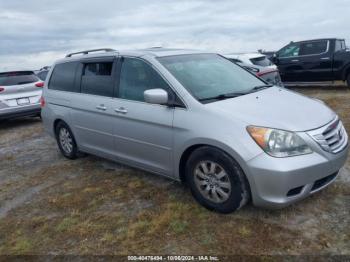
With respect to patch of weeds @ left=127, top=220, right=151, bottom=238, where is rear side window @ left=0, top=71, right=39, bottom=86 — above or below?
above

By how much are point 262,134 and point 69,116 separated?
11.1 ft

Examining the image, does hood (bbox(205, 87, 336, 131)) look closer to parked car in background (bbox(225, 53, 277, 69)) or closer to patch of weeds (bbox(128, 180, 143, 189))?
patch of weeds (bbox(128, 180, 143, 189))

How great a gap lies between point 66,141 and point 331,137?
13.8ft

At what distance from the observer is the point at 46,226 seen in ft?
12.7

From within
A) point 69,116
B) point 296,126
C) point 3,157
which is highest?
point 296,126

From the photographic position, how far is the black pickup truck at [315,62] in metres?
11.0

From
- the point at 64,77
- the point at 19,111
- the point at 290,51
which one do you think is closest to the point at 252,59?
the point at 290,51

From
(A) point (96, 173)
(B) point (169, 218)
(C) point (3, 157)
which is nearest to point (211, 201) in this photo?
(B) point (169, 218)

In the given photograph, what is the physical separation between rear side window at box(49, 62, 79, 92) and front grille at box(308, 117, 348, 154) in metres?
3.65

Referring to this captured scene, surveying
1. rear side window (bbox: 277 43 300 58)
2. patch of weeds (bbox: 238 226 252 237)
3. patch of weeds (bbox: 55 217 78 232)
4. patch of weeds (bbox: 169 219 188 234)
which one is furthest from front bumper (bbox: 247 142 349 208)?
rear side window (bbox: 277 43 300 58)

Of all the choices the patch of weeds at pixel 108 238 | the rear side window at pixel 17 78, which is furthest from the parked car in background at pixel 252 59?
the patch of weeds at pixel 108 238

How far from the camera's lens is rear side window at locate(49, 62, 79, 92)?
5625mm

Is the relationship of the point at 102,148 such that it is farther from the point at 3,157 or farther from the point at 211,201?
the point at 3,157

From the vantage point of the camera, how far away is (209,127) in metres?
3.54
